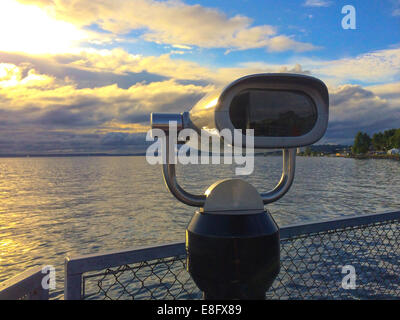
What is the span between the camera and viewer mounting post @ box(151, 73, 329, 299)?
44.7 inches

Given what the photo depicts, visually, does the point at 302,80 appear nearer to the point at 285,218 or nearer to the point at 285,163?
the point at 285,163

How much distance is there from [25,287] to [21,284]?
0.11 ft

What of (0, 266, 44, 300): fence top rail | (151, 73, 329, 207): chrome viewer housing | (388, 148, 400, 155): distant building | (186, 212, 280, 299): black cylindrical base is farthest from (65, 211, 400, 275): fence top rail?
(388, 148, 400, 155): distant building

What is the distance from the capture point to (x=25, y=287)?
55.4 inches

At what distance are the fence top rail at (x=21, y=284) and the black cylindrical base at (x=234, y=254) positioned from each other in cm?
72

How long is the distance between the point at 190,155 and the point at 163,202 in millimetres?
21928

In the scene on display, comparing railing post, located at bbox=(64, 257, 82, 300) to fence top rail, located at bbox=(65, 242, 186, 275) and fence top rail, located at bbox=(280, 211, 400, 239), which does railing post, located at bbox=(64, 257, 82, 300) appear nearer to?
fence top rail, located at bbox=(65, 242, 186, 275)

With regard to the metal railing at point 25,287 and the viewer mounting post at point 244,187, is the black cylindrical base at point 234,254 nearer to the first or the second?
the viewer mounting post at point 244,187

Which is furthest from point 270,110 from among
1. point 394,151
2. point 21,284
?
point 394,151

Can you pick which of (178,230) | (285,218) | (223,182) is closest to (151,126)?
(223,182)

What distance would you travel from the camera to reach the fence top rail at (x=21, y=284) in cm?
128

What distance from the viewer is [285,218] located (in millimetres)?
16844

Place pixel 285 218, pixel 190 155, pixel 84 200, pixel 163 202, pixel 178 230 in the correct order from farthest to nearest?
pixel 84 200
pixel 163 202
pixel 285 218
pixel 178 230
pixel 190 155

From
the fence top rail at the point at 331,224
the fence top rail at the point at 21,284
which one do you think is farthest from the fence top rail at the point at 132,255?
the fence top rail at the point at 21,284
